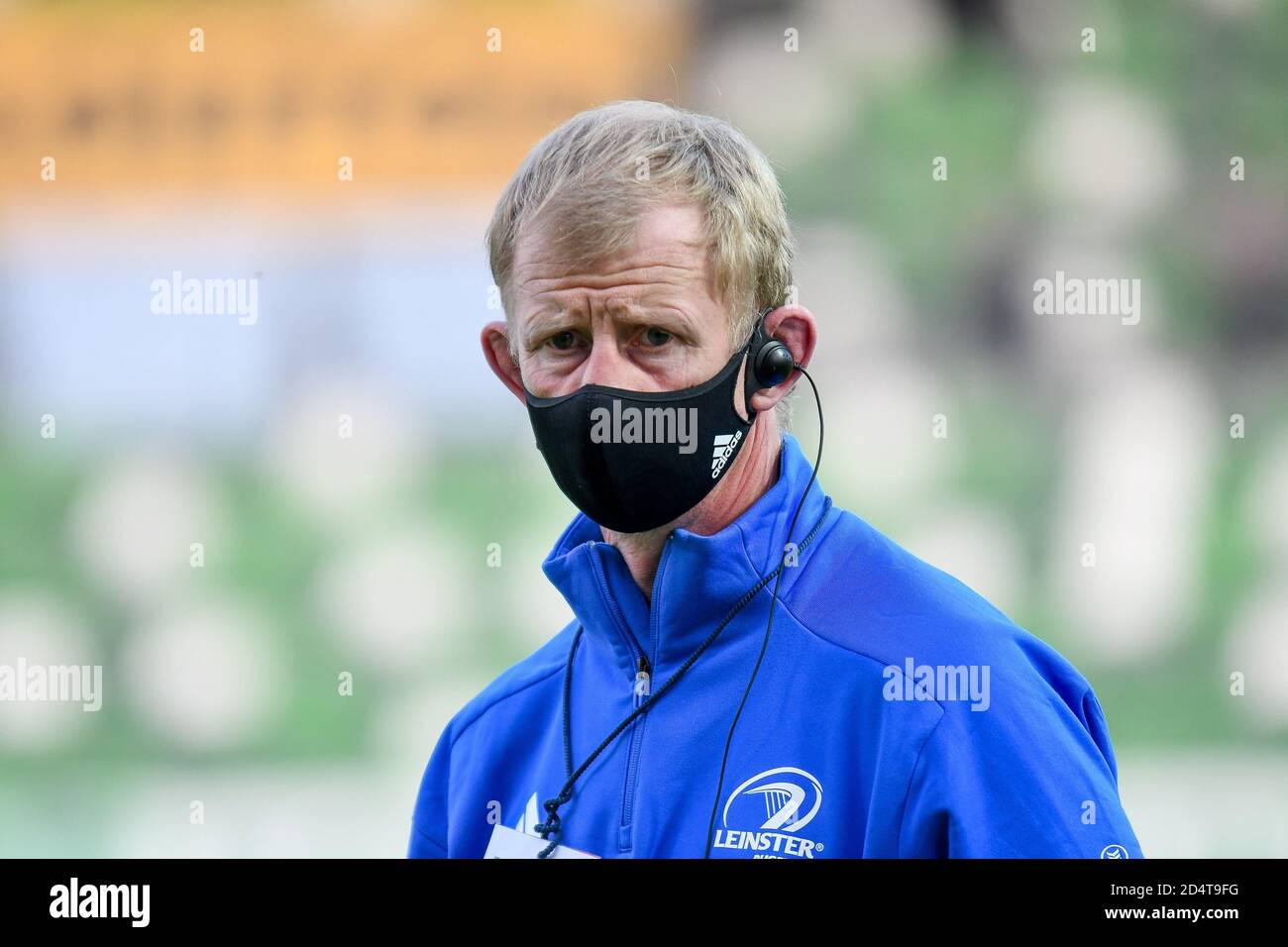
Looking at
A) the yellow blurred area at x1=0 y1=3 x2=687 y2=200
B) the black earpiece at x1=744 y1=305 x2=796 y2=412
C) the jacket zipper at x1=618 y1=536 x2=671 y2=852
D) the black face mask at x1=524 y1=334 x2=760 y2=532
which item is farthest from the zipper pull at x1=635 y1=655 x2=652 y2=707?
the yellow blurred area at x1=0 y1=3 x2=687 y2=200

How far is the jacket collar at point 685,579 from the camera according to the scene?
1750mm

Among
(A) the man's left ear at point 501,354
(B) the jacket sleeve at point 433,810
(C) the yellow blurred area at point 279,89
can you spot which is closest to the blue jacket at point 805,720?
(B) the jacket sleeve at point 433,810

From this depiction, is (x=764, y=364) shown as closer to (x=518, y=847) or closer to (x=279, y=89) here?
(x=518, y=847)

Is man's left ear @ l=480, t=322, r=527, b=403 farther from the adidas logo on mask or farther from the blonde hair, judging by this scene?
the adidas logo on mask

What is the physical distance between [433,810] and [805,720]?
0.75 metres

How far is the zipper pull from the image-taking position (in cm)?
178

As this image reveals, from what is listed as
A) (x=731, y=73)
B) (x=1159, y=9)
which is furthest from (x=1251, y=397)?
(x=731, y=73)

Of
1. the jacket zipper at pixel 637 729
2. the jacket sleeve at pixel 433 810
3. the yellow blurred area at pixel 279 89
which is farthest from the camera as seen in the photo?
the yellow blurred area at pixel 279 89

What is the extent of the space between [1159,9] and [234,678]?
4578 millimetres

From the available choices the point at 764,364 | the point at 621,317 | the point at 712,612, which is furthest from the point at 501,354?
the point at 712,612

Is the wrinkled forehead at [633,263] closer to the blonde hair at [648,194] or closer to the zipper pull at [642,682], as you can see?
the blonde hair at [648,194]

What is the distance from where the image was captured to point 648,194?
5.75ft

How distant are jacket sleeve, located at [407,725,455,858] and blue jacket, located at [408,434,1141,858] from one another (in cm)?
11
